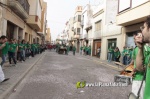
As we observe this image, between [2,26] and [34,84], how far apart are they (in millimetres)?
7906

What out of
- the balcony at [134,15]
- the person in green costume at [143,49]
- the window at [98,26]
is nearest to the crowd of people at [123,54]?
the balcony at [134,15]

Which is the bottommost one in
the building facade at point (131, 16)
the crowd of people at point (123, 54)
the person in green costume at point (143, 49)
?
the crowd of people at point (123, 54)

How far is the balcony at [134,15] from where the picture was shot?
15963 millimetres

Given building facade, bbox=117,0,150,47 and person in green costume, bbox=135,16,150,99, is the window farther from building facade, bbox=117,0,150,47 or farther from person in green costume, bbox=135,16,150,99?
person in green costume, bbox=135,16,150,99

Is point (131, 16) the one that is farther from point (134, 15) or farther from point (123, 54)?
point (123, 54)

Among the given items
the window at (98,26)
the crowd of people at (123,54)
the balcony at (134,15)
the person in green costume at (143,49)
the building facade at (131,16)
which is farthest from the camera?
the window at (98,26)

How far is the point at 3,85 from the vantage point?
7457mm

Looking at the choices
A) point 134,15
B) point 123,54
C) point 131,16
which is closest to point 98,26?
point 131,16

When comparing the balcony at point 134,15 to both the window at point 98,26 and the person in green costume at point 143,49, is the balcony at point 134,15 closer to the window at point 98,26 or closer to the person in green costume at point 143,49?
the window at point 98,26

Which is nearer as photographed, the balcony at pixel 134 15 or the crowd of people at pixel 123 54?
the balcony at pixel 134 15

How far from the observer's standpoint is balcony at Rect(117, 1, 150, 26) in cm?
1596

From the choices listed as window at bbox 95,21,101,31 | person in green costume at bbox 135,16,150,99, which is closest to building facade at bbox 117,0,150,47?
window at bbox 95,21,101,31

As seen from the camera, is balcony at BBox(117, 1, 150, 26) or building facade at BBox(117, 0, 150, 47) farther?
building facade at BBox(117, 0, 150, 47)

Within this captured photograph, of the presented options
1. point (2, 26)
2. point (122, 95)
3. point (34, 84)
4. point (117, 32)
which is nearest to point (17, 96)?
point (34, 84)
